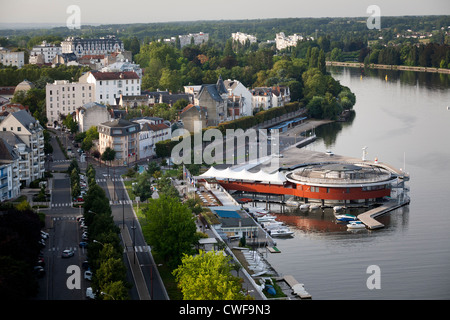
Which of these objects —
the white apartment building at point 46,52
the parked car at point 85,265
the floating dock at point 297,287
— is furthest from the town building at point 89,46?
the floating dock at point 297,287

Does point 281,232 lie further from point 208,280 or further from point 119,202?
point 208,280

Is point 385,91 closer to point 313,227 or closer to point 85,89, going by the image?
point 85,89

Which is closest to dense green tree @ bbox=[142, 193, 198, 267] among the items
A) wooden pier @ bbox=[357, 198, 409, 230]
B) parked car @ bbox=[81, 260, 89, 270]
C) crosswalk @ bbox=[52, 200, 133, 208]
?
parked car @ bbox=[81, 260, 89, 270]

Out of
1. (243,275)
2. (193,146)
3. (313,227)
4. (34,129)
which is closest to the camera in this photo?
(243,275)

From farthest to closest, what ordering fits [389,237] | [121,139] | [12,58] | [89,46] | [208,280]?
1. [89,46]
2. [12,58]
3. [121,139]
4. [389,237]
5. [208,280]

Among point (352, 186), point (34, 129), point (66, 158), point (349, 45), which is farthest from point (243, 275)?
point (349, 45)

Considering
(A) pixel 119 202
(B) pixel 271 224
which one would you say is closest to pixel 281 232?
(B) pixel 271 224
